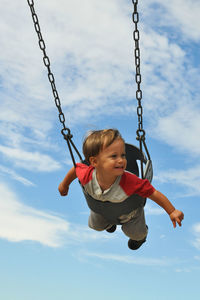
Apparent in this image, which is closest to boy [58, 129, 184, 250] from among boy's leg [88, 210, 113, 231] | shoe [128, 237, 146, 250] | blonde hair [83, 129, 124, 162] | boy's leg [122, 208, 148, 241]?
blonde hair [83, 129, 124, 162]

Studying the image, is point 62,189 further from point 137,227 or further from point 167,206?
point 167,206

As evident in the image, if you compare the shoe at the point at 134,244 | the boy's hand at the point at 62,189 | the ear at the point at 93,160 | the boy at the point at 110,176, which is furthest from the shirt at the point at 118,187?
the shoe at the point at 134,244

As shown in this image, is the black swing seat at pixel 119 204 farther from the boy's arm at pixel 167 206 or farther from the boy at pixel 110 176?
the boy's arm at pixel 167 206

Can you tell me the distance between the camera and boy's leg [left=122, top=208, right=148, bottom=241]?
4184 millimetres

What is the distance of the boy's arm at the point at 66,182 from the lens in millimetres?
4205

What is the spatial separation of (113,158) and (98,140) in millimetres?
203

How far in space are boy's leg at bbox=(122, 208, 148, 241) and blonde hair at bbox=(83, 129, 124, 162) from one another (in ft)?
2.82

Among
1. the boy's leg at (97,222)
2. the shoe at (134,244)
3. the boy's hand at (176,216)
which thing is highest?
the shoe at (134,244)

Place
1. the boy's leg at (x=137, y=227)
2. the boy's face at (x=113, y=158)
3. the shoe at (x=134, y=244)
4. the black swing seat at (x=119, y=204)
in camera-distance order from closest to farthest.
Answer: the boy's face at (x=113, y=158), the black swing seat at (x=119, y=204), the boy's leg at (x=137, y=227), the shoe at (x=134, y=244)

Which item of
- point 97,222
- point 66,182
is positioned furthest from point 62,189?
point 97,222

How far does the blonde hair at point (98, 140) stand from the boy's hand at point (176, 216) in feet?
2.65

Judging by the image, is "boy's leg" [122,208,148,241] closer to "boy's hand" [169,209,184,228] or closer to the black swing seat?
the black swing seat

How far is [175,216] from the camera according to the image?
3656 millimetres

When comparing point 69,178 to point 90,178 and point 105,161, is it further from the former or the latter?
point 105,161
